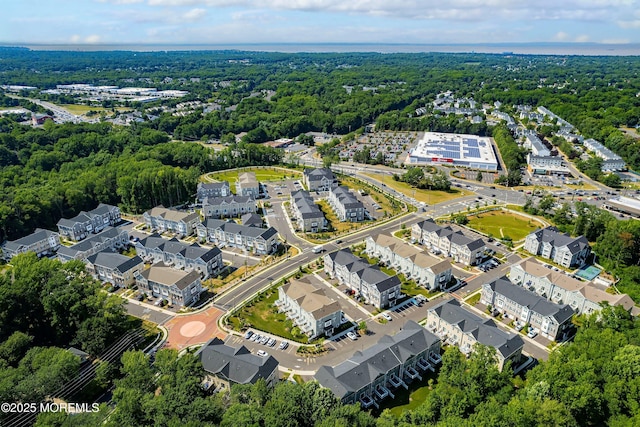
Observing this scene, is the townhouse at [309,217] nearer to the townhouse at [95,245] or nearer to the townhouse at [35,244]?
the townhouse at [95,245]

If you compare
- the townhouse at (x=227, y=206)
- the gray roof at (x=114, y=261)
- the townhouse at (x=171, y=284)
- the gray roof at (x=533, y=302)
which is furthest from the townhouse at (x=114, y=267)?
the gray roof at (x=533, y=302)

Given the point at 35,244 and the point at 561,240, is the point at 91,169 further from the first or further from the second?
the point at 561,240

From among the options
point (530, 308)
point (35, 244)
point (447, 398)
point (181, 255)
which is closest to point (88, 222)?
point (35, 244)

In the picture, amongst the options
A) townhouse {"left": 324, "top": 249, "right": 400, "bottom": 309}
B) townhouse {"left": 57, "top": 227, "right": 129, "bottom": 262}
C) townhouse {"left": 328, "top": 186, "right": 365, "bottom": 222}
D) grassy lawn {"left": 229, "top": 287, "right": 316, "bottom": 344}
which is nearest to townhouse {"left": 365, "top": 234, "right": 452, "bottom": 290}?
townhouse {"left": 324, "top": 249, "right": 400, "bottom": 309}

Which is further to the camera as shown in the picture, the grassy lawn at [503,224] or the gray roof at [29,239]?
the grassy lawn at [503,224]

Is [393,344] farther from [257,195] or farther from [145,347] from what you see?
[257,195]

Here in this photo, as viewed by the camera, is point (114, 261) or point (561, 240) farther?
point (561, 240)
